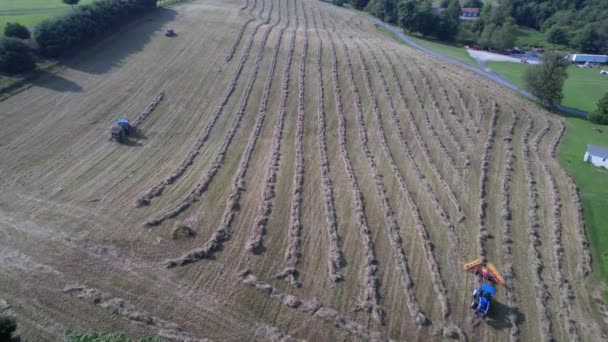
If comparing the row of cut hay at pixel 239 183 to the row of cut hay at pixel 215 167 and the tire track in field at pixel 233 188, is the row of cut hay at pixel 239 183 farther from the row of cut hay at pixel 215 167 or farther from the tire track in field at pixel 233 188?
the row of cut hay at pixel 215 167

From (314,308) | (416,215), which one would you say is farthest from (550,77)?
(314,308)

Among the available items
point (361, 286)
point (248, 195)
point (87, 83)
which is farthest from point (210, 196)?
point (87, 83)

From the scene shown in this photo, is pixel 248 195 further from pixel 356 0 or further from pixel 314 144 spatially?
pixel 356 0

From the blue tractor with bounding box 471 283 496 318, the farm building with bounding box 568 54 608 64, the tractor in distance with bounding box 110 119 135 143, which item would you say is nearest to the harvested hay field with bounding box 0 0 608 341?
the blue tractor with bounding box 471 283 496 318

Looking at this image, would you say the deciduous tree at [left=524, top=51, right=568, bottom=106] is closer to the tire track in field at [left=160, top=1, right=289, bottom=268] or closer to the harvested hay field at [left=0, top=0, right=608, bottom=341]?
the harvested hay field at [left=0, top=0, right=608, bottom=341]

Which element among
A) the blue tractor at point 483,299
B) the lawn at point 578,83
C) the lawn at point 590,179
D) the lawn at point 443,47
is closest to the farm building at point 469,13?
the lawn at point 443,47

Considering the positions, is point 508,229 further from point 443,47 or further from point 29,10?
point 29,10
